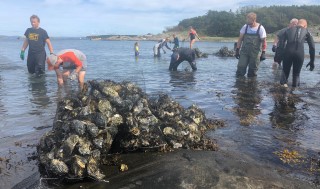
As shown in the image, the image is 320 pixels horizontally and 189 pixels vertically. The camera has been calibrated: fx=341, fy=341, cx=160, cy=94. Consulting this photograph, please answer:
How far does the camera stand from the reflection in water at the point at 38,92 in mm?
8243

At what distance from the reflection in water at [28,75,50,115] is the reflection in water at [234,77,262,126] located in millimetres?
4447

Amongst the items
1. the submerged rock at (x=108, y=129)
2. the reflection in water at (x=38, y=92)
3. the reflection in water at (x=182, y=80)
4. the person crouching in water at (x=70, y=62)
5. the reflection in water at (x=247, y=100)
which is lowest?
the reflection in water at (x=38, y=92)

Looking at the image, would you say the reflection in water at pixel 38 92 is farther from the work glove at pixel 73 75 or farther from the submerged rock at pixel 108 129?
the submerged rock at pixel 108 129

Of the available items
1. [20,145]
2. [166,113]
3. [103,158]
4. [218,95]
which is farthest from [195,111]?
[218,95]

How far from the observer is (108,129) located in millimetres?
4734

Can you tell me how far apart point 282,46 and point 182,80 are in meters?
4.05

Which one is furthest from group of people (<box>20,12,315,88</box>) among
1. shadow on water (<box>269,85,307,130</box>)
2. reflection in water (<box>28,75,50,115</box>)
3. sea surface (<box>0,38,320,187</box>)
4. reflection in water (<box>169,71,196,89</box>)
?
reflection in water (<box>169,71,196,89</box>)

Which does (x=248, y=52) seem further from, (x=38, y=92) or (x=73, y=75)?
(x=38, y=92)

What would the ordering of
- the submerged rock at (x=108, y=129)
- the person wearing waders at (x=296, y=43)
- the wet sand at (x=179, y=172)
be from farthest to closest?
the person wearing waders at (x=296, y=43)
the submerged rock at (x=108, y=129)
the wet sand at (x=179, y=172)

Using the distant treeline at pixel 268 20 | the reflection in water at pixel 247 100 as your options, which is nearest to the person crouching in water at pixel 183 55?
the reflection in water at pixel 247 100

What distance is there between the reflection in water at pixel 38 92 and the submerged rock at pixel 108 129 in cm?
286

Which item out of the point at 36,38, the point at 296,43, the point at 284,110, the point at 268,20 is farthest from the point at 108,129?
the point at 268,20

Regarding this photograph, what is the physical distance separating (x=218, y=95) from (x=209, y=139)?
4.28 metres

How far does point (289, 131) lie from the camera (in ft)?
19.9
